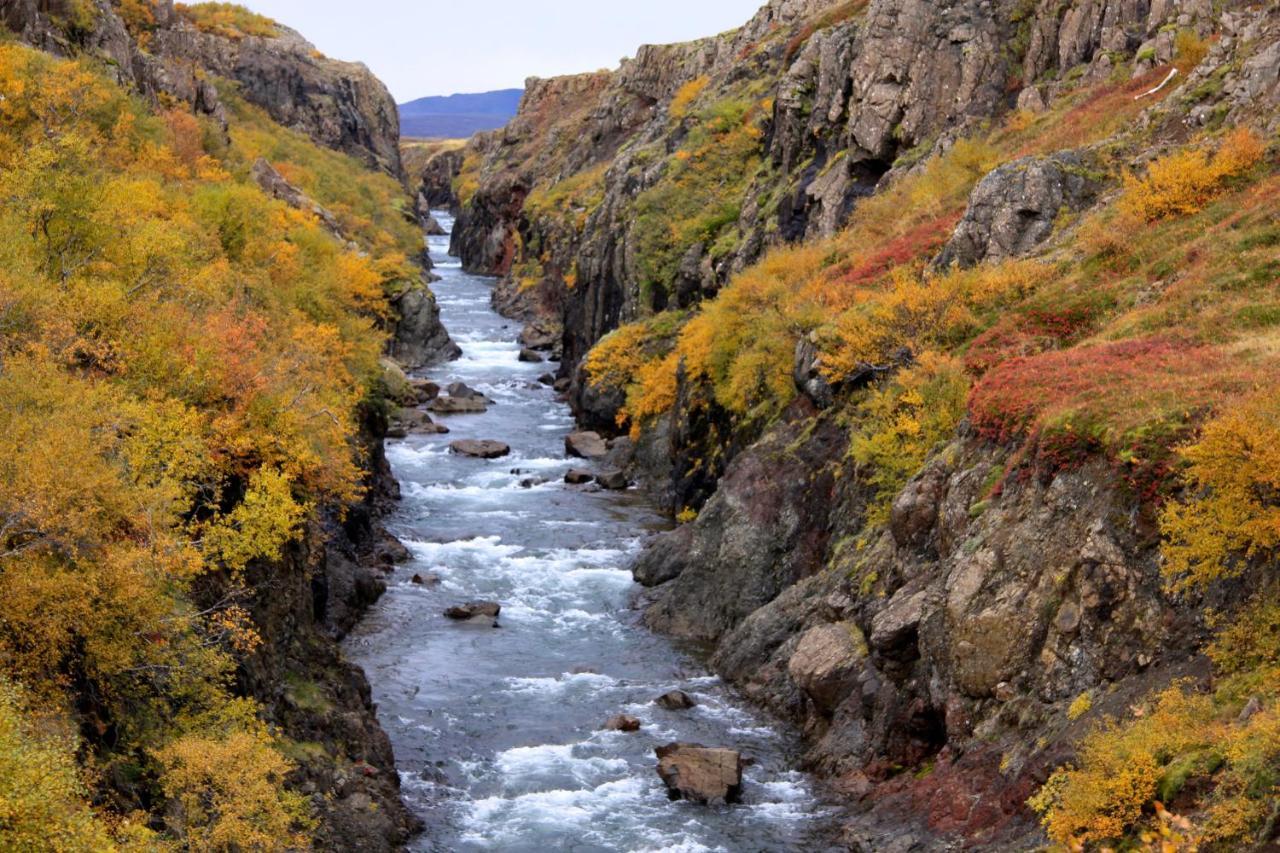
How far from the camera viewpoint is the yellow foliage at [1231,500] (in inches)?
710

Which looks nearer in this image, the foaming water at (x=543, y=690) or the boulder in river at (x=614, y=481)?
the foaming water at (x=543, y=690)

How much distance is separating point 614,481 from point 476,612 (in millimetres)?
17268

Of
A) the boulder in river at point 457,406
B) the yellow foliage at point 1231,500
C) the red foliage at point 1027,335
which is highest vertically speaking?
the red foliage at point 1027,335

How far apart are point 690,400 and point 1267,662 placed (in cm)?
3488

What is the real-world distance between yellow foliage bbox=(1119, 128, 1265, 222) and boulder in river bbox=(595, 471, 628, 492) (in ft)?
93.5

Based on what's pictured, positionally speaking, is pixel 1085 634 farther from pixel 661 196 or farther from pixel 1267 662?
pixel 661 196

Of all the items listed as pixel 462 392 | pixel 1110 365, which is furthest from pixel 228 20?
pixel 1110 365

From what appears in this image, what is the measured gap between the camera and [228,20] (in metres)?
161

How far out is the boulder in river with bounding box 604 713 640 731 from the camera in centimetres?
3106

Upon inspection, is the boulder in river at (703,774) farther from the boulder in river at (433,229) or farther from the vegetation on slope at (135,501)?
the boulder in river at (433,229)

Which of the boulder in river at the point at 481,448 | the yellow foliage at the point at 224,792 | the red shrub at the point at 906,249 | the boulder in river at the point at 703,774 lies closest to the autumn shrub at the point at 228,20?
the boulder in river at the point at 481,448

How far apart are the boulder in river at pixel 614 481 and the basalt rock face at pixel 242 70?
1493 inches

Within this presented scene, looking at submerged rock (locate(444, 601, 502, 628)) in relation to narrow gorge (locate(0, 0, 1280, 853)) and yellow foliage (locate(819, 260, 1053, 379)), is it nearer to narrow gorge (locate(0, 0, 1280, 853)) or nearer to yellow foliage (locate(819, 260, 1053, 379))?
narrow gorge (locate(0, 0, 1280, 853))

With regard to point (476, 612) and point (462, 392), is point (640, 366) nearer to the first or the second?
point (462, 392)
